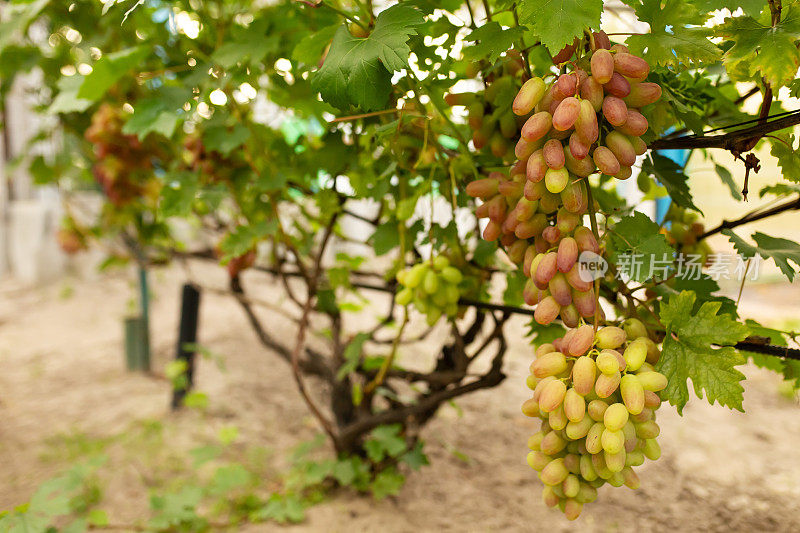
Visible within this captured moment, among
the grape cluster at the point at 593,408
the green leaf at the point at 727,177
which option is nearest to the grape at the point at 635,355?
the grape cluster at the point at 593,408

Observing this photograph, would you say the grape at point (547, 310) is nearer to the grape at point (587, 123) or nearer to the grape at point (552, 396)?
the grape at point (552, 396)

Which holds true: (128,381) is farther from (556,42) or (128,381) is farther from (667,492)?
(556,42)

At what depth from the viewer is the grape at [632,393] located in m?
0.56

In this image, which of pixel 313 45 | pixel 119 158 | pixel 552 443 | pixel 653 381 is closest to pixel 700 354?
pixel 653 381

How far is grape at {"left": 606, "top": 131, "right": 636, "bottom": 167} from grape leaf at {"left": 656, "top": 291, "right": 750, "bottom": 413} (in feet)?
0.57

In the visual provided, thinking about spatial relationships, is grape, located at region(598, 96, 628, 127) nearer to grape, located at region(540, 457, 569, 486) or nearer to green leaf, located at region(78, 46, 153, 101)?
grape, located at region(540, 457, 569, 486)

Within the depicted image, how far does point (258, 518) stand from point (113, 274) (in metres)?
3.53

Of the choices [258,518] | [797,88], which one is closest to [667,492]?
[258,518]

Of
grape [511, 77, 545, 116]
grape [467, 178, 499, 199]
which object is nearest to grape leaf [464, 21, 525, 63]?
grape [511, 77, 545, 116]

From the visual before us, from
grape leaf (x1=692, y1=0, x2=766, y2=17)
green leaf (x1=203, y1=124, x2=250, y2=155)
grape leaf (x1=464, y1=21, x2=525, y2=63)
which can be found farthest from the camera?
green leaf (x1=203, y1=124, x2=250, y2=155)

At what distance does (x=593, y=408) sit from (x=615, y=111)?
1.00ft

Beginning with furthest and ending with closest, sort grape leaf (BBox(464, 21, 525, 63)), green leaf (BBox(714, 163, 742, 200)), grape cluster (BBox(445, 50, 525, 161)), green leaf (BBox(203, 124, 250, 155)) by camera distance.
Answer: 1. green leaf (BBox(203, 124, 250, 155))
2. green leaf (BBox(714, 163, 742, 200))
3. grape cluster (BBox(445, 50, 525, 161))
4. grape leaf (BBox(464, 21, 525, 63))

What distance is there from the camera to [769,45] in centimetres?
56

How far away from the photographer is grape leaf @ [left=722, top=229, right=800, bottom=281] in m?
0.68
